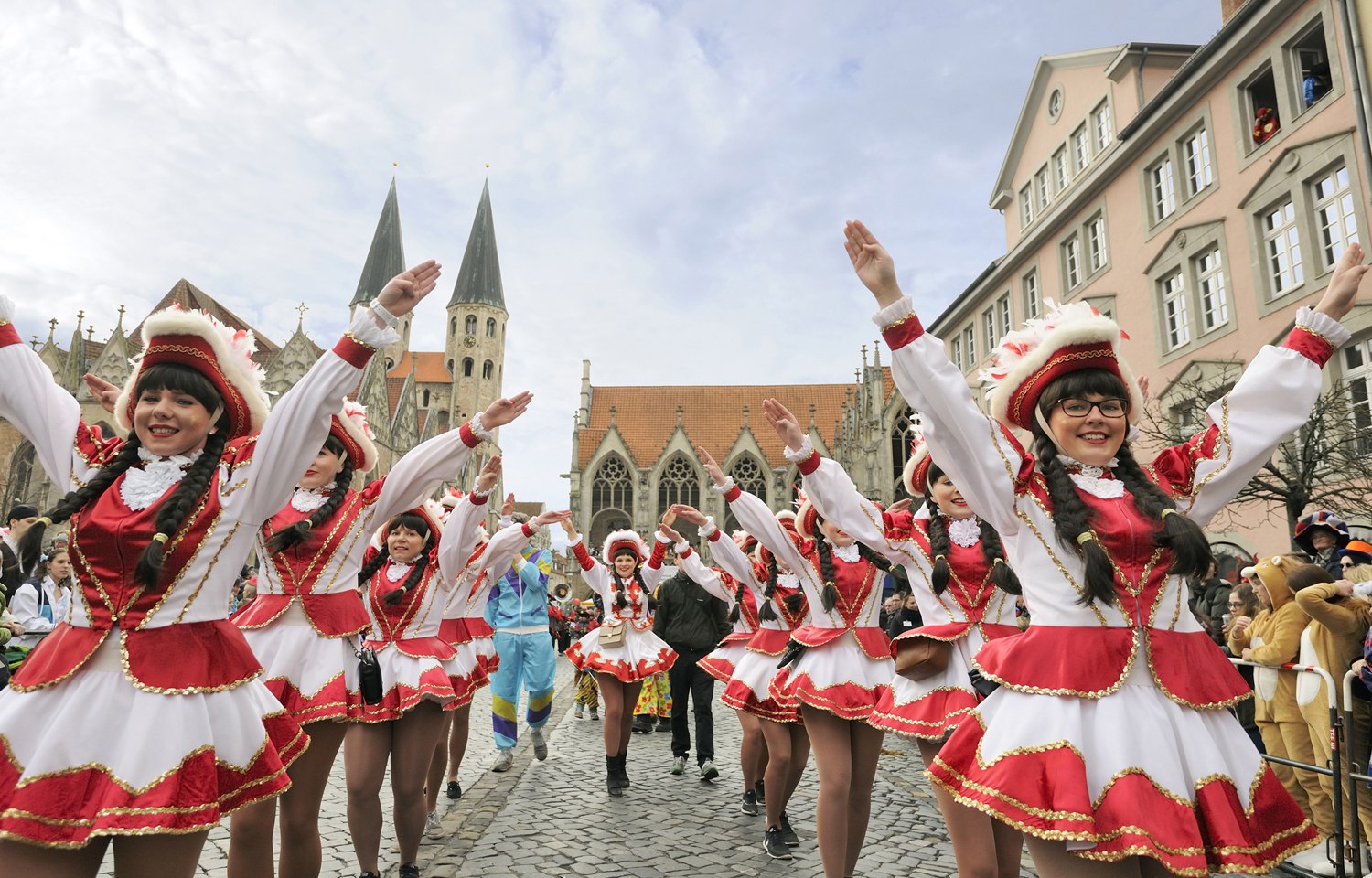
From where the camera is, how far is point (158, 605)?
2.58 m

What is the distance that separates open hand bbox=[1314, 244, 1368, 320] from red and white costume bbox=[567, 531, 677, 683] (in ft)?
20.8

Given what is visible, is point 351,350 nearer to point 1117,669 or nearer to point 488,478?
point 488,478

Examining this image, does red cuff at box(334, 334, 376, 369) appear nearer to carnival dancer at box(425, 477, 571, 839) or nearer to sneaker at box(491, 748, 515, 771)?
carnival dancer at box(425, 477, 571, 839)

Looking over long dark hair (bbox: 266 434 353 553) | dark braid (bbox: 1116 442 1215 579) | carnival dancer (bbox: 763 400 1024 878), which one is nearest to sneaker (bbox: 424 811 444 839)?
long dark hair (bbox: 266 434 353 553)

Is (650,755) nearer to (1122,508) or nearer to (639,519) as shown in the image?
(1122,508)

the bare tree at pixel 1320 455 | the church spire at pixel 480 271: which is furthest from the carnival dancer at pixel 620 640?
the church spire at pixel 480 271

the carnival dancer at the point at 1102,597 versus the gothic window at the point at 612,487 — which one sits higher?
the gothic window at the point at 612,487

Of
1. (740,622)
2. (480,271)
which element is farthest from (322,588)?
(480,271)

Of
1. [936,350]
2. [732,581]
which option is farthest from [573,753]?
[936,350]

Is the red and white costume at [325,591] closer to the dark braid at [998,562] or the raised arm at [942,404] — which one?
the raised arm at [942,404]

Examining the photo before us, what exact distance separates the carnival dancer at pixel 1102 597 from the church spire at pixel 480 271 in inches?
2947

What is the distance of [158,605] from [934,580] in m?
3.30

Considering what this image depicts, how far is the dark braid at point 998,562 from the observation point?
11.9 ft

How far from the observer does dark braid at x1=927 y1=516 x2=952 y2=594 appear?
166 inches
